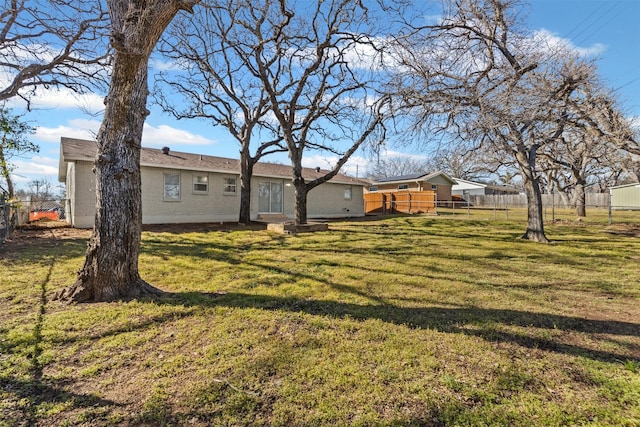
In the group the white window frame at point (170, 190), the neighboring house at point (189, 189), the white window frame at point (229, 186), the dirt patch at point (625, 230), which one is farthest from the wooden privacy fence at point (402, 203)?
the white window frame at point (170, 190)

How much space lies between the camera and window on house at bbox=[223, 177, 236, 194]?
1495 cm

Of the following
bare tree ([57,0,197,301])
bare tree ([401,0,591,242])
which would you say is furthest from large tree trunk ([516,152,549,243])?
bare tree ([57,0,197,301])

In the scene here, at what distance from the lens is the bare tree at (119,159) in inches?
147

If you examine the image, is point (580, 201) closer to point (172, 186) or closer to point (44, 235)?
point (172, 186)

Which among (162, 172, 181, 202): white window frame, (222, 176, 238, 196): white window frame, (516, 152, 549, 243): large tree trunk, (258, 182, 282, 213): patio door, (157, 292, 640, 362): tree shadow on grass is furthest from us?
(258, 182, 282, 213): patio door

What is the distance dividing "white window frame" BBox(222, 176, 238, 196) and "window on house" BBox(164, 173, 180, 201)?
2072mm

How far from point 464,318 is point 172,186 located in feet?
42.5

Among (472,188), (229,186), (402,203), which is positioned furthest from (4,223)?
(472,188)

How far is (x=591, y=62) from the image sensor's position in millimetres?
8227

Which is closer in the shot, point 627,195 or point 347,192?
point 347,192

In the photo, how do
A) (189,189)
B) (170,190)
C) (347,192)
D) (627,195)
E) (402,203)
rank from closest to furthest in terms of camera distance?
1. (170,190)
2. (189,189)
3. (347,192)
4. (627,195)
5. (402,203)

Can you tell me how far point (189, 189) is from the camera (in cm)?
1377

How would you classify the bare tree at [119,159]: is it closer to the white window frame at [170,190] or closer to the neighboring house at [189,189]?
the neighboring house at [189,189]

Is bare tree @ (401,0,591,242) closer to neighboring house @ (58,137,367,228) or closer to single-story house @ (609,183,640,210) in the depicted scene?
neighboring house @ (58,137,367,228)
